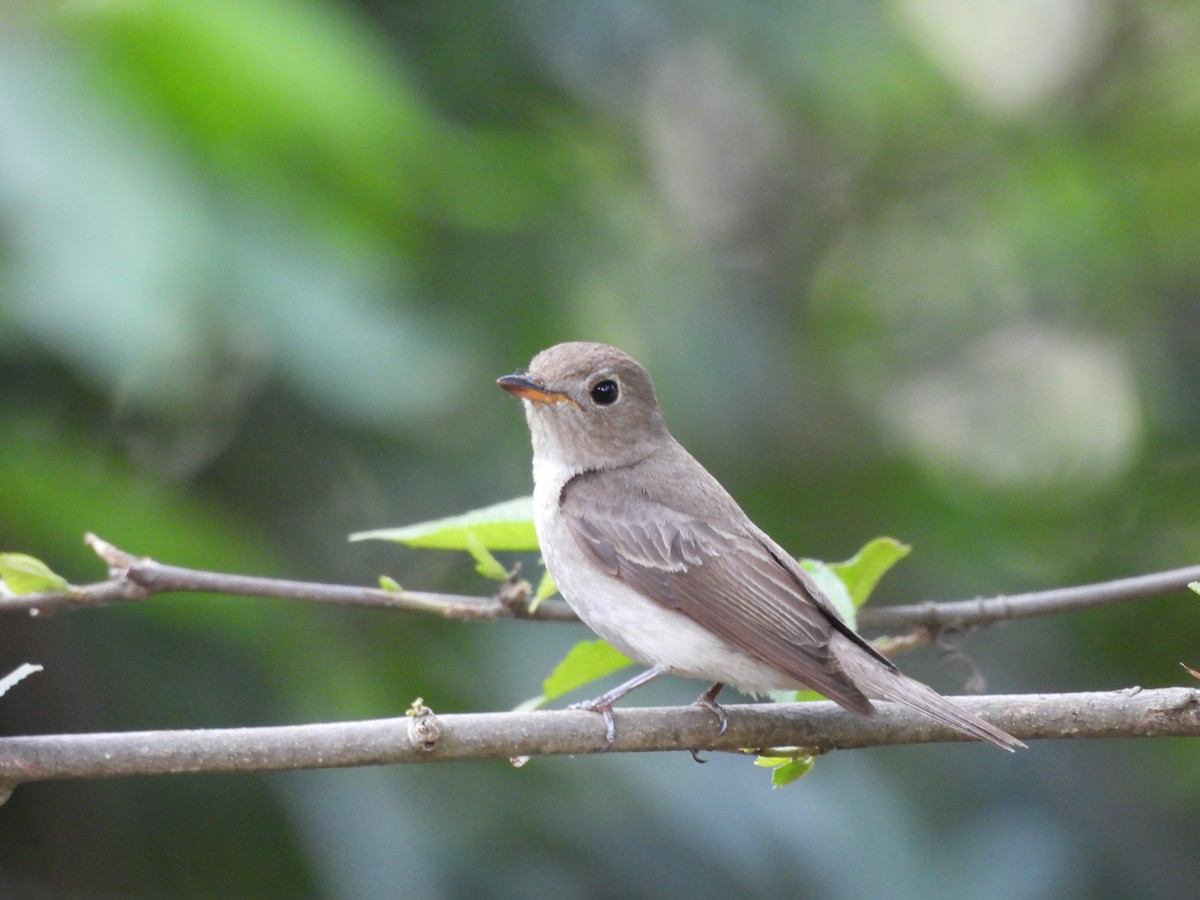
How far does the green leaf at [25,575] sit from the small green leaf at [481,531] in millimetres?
664

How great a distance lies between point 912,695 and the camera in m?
3.05

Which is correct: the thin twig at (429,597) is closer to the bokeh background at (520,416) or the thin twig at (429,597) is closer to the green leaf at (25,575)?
the green leaf at (25,575)

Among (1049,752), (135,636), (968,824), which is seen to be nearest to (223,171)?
(135,636)

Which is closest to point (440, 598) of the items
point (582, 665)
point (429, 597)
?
point (429, 597)

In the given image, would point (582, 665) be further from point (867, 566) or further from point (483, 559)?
point (867, 566)

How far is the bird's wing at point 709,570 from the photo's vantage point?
3514 mm

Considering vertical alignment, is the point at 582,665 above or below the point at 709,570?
below

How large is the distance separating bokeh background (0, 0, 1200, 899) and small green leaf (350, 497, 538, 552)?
A: 109 centimetres

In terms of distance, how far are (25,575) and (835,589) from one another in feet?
6.10

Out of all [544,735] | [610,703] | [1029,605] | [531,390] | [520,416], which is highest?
[520,416]

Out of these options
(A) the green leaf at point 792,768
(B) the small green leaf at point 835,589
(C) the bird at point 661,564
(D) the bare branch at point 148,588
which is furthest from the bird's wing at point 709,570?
(D) the bare branch at point 148,588

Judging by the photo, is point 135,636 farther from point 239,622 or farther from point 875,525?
point 875,525

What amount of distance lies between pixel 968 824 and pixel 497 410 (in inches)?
102

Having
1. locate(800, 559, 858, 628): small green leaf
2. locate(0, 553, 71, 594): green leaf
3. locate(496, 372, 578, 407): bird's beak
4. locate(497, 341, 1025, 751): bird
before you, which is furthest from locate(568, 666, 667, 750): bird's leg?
locate(0, 553, 71, 594): green leaf
